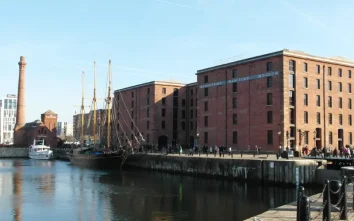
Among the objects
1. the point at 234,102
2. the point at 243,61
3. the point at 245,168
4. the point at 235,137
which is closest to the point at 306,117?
the point at 235,137

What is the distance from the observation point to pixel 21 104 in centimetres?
13175

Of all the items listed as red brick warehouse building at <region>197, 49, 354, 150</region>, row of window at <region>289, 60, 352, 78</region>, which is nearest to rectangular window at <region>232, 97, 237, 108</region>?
red brick warehouse building at <region>197, 49, 354, 150</region>

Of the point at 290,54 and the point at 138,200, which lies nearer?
the point at 138,200

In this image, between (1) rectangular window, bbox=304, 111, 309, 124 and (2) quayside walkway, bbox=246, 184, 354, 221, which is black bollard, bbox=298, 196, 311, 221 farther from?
(1) rectangular window, bbox=304, 111, 309, 124

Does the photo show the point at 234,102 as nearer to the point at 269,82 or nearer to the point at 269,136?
the point at 269,82

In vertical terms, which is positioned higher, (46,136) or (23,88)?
(23,88)

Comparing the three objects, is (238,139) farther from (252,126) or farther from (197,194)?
(197,194)

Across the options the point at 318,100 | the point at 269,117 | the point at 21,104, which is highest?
the point at 21,104

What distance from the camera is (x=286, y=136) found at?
6059cm

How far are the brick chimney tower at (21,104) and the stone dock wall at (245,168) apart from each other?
78188mm

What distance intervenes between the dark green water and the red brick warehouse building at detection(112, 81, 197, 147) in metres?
43.7

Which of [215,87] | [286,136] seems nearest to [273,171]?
[286,136]

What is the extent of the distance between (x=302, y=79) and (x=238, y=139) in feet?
45.8

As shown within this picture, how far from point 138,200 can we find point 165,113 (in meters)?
60.4
